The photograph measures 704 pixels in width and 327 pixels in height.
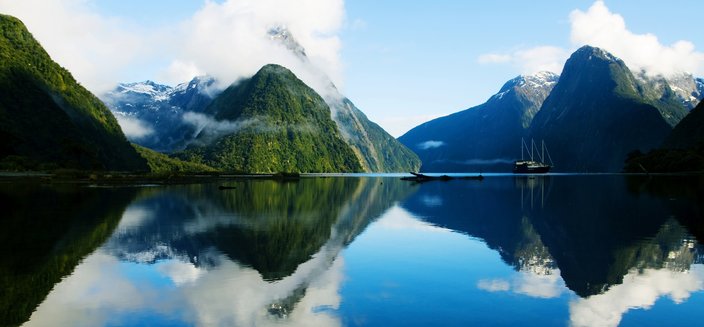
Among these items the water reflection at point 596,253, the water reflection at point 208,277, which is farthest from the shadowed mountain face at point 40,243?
the water reflection at point 596,253

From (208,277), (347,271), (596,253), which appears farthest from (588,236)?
(208,277)

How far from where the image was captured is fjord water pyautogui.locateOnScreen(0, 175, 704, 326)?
2142 cm

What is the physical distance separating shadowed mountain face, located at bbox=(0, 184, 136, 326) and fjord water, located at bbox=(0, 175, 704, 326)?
0.12 meters

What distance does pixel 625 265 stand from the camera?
1226 inches

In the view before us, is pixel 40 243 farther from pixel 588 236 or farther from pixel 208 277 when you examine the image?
pixel 588 236

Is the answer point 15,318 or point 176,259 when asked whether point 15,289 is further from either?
point 176,259

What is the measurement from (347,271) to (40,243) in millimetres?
23719

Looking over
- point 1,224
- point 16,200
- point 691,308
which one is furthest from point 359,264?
point 16,200

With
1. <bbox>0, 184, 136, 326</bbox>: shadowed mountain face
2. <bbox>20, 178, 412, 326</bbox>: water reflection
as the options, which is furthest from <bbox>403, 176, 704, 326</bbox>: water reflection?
<bbox>0, 184, 136, 326</bbox>: shadowed mountain face

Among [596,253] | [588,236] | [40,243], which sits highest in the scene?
[588,236]

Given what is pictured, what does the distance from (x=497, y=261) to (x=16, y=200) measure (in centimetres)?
7224

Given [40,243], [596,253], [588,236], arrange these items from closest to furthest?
[596,253], [40,243], [588,236]

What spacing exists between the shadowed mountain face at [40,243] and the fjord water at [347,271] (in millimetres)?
119

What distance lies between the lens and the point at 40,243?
1481 inches
